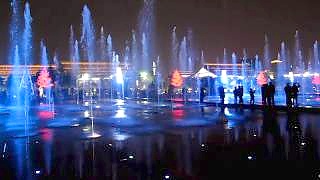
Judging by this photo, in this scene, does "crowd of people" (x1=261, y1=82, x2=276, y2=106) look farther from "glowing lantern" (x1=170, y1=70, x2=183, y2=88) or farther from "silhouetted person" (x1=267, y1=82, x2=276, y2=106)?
"glowing lantern" (x1=170, y1=70, x2=183, y2=88)

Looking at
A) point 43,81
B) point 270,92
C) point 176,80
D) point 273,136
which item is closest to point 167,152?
point 273,136

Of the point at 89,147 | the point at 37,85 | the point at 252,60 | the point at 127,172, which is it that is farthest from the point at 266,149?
the point at 252,60

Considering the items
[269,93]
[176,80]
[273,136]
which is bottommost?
[273,136]

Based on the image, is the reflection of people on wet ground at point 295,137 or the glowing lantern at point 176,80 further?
the glowing lantern at point 176,80

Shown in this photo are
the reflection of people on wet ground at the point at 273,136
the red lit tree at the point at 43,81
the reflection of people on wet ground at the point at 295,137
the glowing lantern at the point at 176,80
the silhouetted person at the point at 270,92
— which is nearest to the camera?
the reflection of people on wet ground at the point at 295,137

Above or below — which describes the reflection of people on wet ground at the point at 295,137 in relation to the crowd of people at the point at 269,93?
below

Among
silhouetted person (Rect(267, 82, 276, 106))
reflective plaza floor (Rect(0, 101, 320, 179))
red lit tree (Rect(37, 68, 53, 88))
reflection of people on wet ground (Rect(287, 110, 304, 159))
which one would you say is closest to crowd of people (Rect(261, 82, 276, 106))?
silhouetted person (Rect(267, 82, 276, 106))

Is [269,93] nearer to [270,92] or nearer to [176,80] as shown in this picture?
[270,92]

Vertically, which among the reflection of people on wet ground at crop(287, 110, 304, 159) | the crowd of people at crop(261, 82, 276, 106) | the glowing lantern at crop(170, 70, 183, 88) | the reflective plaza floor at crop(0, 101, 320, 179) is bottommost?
the reflective plaza floor at crop(0, 101, 320, 179)

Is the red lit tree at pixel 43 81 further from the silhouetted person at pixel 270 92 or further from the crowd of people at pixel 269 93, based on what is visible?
the silhouetted person at pixel 270 92

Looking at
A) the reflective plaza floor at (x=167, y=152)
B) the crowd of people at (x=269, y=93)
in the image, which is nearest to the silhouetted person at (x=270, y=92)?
the crowd of people at (x=269, y=93)

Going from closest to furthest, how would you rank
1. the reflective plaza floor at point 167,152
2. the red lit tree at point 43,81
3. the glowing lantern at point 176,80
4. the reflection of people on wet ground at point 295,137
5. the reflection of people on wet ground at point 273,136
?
1. the reflective plaza floor at point 167,152
2. the reflection of people on wet ground at point 295,137
3. the reflection of people on wet ground at point 273,136
4. the glowing lantern at point 176,80
5. the red lit tree at point 43,81

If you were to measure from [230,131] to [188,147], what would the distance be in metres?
3.65

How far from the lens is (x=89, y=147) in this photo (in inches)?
477
